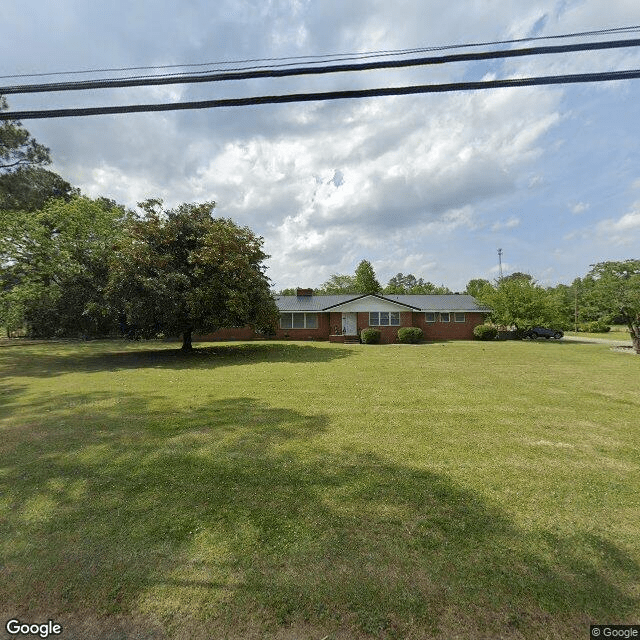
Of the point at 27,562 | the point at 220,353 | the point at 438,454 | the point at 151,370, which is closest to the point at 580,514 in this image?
the point at 438,454

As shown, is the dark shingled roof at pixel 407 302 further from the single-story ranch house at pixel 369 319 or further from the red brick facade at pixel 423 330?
the red brick facade at pixel 423 330

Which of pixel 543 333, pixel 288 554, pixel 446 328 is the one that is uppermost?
pixel 446 328

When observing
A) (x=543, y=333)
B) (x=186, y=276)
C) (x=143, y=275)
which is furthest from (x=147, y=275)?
(x=543, y=333)

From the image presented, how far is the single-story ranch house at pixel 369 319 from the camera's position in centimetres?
2988

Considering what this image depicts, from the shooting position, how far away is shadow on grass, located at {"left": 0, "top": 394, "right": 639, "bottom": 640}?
256 centimetres

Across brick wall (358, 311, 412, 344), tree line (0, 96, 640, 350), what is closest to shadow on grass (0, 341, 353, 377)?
tree line (0, 96, 640, 350)

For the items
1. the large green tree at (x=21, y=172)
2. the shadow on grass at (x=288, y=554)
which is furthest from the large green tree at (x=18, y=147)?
the shadow on grass at (x=288, y=554)

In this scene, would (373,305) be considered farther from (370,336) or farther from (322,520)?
(322,520)

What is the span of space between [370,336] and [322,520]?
79.1 ft

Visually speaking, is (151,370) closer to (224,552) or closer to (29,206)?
(224,552)

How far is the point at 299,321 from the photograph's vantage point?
31.1 metres

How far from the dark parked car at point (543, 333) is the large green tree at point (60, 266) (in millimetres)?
33715

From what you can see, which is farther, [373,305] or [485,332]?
[373,305]

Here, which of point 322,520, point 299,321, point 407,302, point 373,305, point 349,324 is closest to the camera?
point 322,520
